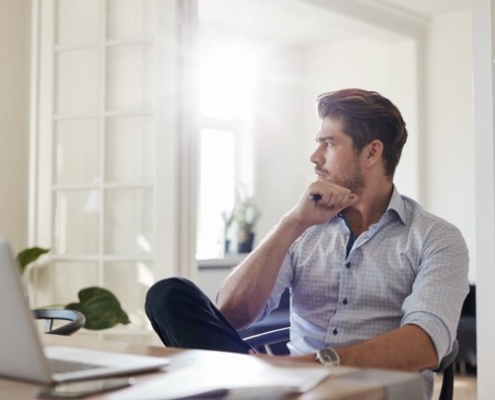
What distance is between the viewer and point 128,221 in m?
3.90

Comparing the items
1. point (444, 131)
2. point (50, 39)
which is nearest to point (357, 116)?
point (50, 39)

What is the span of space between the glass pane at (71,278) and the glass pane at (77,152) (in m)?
0.41

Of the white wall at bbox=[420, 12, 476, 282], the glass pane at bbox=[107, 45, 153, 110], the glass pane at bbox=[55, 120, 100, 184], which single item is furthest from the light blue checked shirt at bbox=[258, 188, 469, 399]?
the white wall at bbox=[420, 12, 476, 282]

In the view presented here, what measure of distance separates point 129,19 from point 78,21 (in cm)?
31

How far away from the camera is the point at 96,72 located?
4.04 metres

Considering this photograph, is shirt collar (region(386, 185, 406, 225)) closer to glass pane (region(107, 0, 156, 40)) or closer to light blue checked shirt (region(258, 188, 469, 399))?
light blue checked shirt (region(258, 188, 469, 399))

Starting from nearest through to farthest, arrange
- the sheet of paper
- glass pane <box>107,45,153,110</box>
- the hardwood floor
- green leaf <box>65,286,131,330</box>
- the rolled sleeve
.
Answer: the sheet of paper → the rolled sleeve → green leaf <box>65,286,131,330</box> → glass pane <box>107,45,153,110</box> → the hardwood floor

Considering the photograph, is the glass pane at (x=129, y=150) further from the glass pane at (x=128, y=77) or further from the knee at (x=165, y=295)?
the knee at (x=165, y=295)

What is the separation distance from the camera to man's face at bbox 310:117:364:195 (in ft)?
7.22

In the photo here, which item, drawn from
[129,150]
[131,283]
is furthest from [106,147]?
[131,283]

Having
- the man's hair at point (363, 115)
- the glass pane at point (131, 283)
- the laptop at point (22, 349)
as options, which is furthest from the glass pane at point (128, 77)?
the laptop at point (22, 349)

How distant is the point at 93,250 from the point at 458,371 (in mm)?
3049

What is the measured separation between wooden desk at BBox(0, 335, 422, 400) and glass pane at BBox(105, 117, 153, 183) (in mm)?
2622

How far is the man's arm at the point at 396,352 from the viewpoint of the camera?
1.77 m
